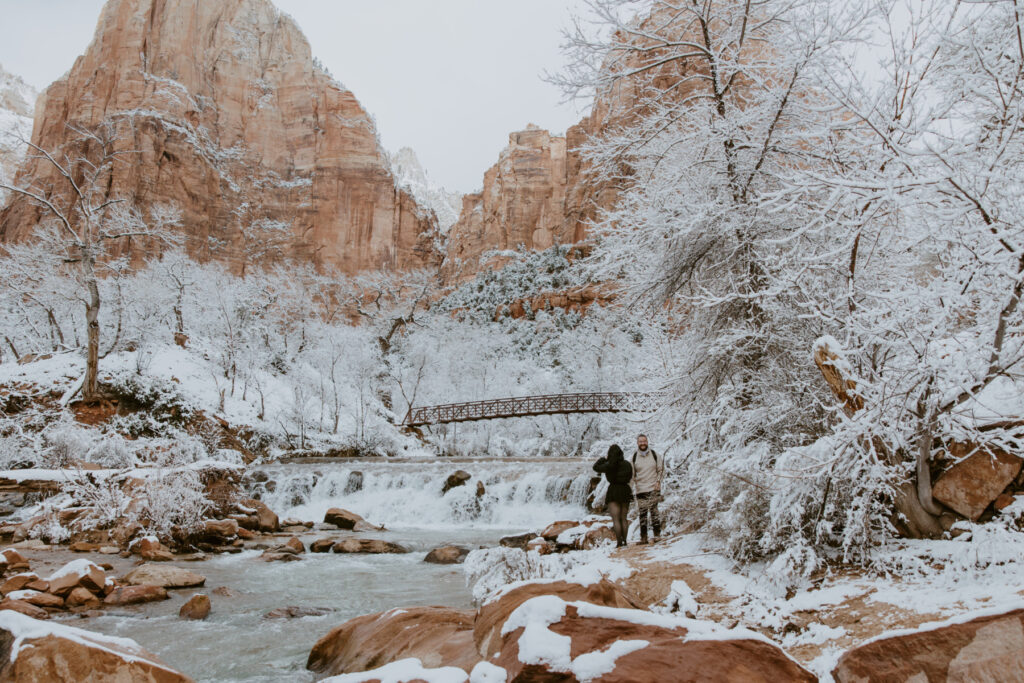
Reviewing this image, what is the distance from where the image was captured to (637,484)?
7227 mm

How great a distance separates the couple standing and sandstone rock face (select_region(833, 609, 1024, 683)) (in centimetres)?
487

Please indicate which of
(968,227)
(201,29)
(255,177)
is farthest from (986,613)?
(201,29)

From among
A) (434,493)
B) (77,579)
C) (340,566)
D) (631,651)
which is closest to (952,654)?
(631,651)

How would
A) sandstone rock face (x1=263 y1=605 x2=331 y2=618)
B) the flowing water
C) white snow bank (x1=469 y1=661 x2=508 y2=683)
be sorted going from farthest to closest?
1. sandstone rock face (x1=263 y1=605 x2=331 y2=618)
2. the flowing water
3. white snow bank (x1=469 y1=661 x2=508 y2=683)

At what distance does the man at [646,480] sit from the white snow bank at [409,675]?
4860mm

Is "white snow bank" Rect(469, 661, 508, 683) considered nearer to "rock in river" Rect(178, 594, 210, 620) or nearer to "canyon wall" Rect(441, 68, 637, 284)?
"rock in river" Rect(178, 594, 210, 620)

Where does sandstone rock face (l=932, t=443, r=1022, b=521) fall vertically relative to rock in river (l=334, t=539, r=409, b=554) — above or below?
above

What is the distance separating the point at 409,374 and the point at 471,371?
4738 mm

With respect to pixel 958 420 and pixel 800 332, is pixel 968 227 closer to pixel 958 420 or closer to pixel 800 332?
pixel 958 420

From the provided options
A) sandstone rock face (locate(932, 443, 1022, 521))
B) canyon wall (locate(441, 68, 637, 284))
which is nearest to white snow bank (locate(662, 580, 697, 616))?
sandstone rock face (locate(932, 443, 1022, 521))

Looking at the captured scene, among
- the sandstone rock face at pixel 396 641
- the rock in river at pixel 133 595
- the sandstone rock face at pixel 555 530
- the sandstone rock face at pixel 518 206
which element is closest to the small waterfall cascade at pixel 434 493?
the sandstone rock face at pixel 555 530

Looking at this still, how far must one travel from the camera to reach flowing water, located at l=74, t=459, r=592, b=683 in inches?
232

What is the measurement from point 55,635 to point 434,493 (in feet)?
48.4

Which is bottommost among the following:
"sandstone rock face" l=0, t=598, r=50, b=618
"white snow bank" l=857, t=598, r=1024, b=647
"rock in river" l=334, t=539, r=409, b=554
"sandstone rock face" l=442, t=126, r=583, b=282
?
"rock in river" l=334, t=539, r=409, b=554
